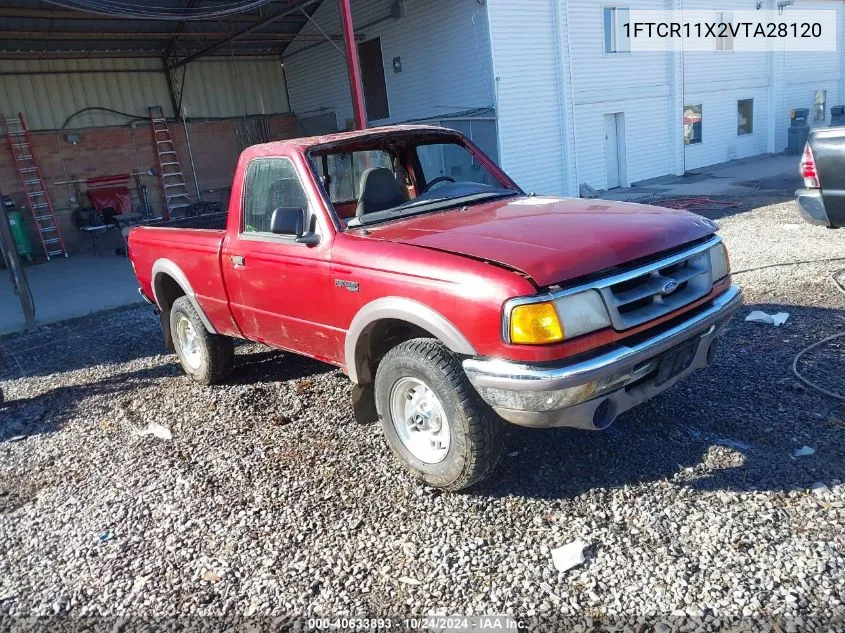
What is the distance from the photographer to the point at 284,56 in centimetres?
2091

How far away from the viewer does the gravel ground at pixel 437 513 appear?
2.67 m

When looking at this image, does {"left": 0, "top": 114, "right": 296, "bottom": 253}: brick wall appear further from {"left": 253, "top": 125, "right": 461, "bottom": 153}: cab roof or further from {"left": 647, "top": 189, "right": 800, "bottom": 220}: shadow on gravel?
{"left": 253, "top": 125, "right": 461, "bottom": 153}: cab roof

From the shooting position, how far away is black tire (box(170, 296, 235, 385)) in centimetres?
532

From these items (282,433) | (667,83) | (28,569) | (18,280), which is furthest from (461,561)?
(667,83)

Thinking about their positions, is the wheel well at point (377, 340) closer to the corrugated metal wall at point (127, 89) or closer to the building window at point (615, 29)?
the corrugated metal wall at point (127, 89)

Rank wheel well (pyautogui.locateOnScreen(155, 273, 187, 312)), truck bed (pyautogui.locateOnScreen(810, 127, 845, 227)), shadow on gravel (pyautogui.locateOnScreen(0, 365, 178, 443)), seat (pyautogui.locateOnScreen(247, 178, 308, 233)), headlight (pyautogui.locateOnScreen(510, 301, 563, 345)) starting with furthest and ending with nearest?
truck bed (pyautogui.locateOnScreen(810, 127, 845, 227)), wheel well (pyautogui.locateOnScreen(155, 273, 187, 312)), shadow on gravel (pyautogui.locateOnScreen(0, 365, 178, 443)), seat (pyautogui.locateOnScreen(247, 178, 308, 233)), headlight (pyautogui.locateOnScreen(510, 301, 563, 345))

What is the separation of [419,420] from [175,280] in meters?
3.09

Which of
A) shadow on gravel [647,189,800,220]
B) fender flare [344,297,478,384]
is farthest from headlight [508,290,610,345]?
shadow on gravel [647,189,800,220]

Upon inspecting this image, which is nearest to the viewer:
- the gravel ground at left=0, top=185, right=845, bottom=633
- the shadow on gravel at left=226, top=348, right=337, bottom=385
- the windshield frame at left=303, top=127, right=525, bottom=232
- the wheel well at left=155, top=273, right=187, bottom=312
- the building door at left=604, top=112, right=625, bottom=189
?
the gravel ground at left=0, top=185, right=845, bottom=633

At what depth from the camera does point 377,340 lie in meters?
3.70

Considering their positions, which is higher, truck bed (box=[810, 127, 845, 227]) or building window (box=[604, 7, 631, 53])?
building window (box=[604, 7, 631, 53])

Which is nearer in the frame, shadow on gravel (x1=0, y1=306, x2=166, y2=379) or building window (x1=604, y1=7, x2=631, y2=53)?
shadow on gravel (x1=0, y1=306, x2=166, y2=379)

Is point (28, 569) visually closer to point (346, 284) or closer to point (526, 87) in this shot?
point (346, 284)

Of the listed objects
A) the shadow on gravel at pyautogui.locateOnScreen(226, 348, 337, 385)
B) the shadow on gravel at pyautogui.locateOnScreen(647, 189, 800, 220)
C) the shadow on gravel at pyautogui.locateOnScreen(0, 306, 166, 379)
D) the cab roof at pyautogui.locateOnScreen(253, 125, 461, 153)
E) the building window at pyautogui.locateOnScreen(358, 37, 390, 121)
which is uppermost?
the building window at pyautogui.locateOnScreen(358, 37, 390, 121)
